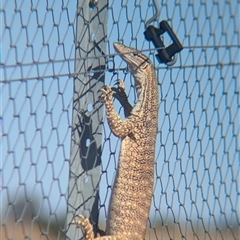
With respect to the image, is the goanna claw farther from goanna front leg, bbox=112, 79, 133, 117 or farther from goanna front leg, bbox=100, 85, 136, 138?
goanna front leg, bbox=112, 79, 133, 117

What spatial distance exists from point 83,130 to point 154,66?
2.05 ft

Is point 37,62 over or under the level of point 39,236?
over

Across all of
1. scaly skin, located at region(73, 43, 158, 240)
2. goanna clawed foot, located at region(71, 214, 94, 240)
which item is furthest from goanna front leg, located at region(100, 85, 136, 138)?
goanna clawed foot, located at region(71, 214, 94, 240)

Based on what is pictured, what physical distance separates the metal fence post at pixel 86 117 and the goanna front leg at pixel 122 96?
0.41ft

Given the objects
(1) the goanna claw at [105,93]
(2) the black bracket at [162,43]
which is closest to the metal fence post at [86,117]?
(1) the goanna claw at [105,93]

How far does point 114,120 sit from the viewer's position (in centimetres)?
339

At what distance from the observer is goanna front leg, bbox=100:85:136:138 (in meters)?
3.29

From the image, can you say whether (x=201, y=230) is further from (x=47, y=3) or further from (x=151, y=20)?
(x=47, y=3)

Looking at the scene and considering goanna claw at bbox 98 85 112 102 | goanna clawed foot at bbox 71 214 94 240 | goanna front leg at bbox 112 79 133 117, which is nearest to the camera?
goanna clawed foot at bbox 71 214 94 240

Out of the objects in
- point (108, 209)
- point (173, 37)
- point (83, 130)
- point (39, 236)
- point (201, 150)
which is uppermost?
point (173, 37)

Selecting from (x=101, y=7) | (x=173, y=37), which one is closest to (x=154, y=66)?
(x=173, y=37)

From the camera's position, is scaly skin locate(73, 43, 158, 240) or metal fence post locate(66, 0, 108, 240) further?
scaly skin locate(73, 43, 158, 240)

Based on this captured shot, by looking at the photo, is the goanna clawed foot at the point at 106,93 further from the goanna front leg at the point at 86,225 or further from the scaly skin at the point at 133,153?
the goanna front leg at the point at 86,225

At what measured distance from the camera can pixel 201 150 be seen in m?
3.96
